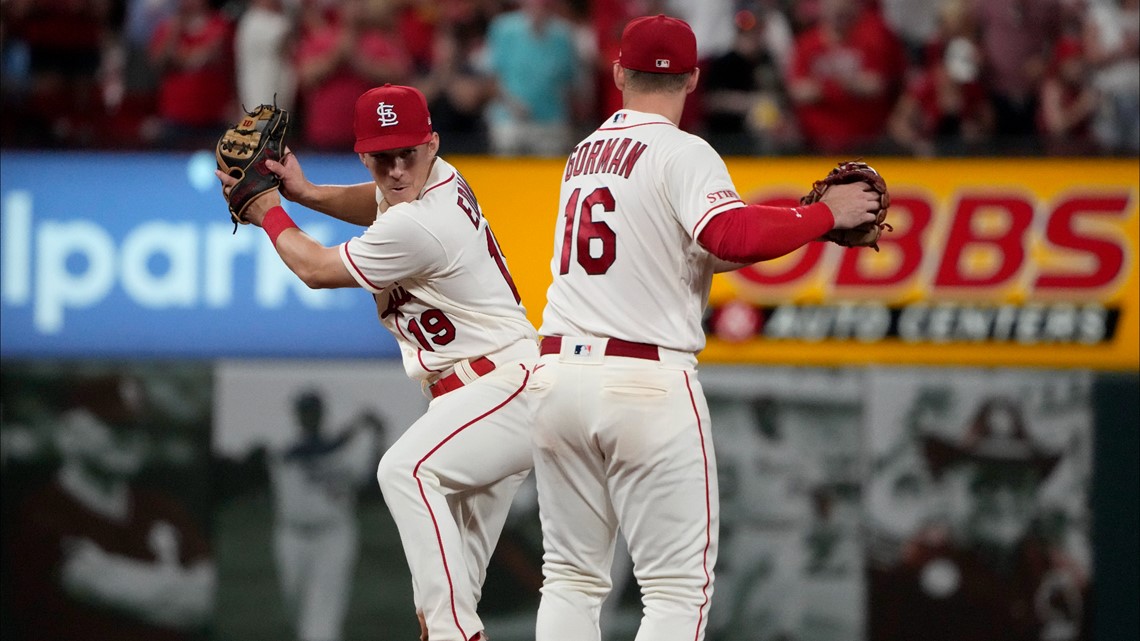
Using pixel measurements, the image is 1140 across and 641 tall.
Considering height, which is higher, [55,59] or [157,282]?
[55,59]

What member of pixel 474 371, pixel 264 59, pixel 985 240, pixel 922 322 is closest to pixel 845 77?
pixel 985 240

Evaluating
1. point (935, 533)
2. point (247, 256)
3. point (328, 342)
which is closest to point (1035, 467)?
point (935, 533)

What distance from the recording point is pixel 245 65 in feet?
30.0

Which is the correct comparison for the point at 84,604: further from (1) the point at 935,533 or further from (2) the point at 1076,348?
(2) the point at 1076,348

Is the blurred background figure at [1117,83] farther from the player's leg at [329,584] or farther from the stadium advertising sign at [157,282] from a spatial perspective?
the player's leg at [329,584]

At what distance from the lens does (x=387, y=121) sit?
4945 mm

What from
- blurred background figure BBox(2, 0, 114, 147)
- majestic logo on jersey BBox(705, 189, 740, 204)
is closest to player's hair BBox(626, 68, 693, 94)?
majestic logo on jersey BBox(705, 189, 740, 204)

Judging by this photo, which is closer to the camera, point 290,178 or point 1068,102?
point 290,178

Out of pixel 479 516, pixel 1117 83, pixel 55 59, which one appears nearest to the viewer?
pixel 479 516

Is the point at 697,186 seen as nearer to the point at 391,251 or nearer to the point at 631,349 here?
the point at 631,349

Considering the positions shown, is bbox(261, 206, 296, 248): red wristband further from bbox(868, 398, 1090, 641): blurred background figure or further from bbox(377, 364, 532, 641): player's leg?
bbox(868, 398, 1090, 641): blurred background figure

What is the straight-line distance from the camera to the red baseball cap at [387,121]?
4945mm

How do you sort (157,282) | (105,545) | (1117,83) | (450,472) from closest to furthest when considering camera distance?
(450,472)
(1117,83)
(157,282)
(105,545)

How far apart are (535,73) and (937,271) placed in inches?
100
